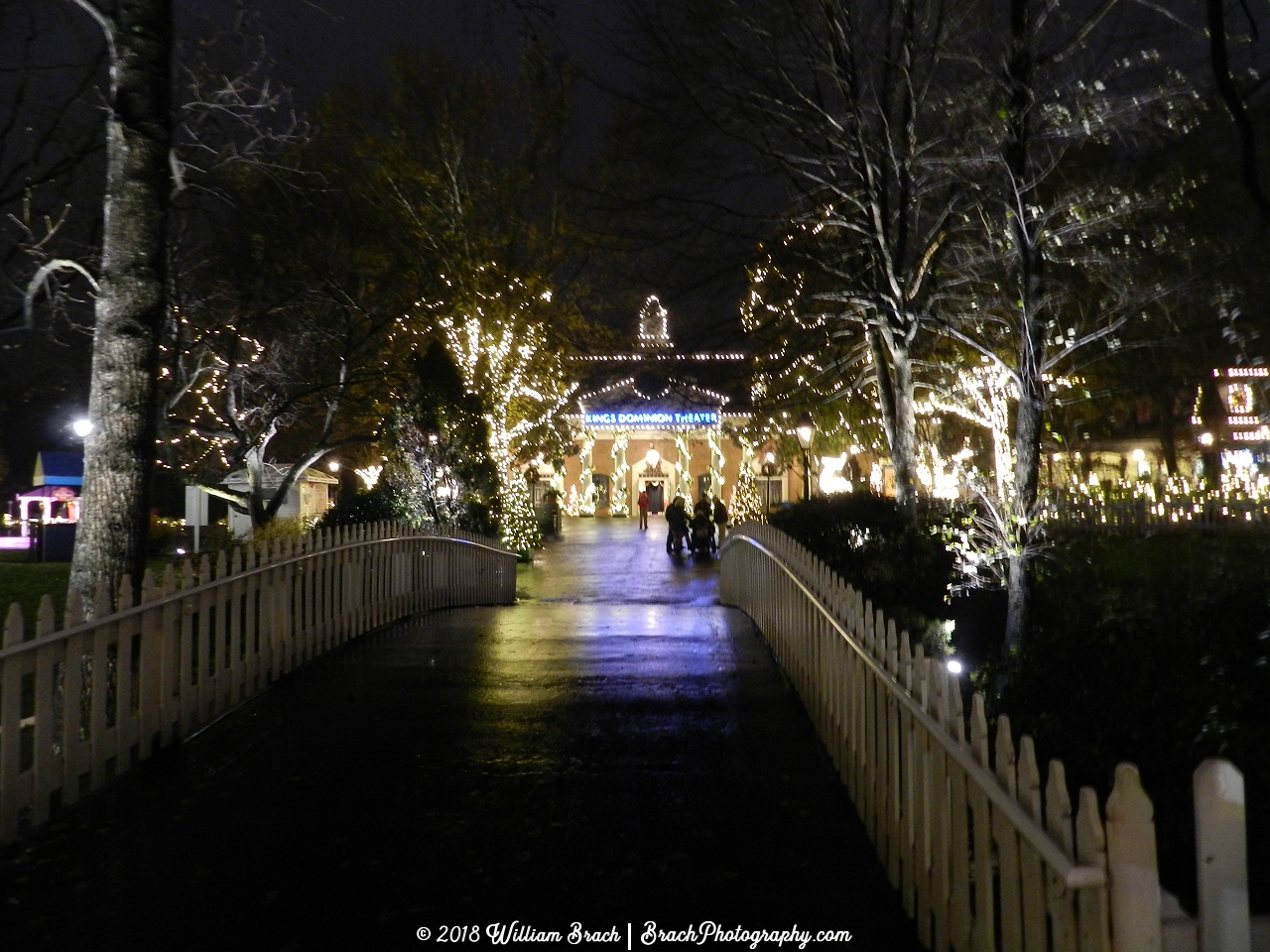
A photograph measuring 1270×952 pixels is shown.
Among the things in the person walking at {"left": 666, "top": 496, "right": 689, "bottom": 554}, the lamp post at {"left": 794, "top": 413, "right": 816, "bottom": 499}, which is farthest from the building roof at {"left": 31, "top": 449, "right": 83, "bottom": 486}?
the lamp post at {"left": 794, "top": 413, "right": 816, "bottom": 499}

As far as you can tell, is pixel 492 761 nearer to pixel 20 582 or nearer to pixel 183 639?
pixel 183 639

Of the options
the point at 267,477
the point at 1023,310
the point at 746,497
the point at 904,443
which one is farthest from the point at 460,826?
the point at 746,497

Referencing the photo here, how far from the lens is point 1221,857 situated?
2385mm

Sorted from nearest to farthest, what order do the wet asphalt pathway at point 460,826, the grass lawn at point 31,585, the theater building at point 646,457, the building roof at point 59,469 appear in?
the wet asphalt pathway at point 460,826 < the grass lawn at point 31,585 < the theater building at point 646,457 < the building roof at point 59,469

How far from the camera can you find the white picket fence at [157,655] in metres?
4.91

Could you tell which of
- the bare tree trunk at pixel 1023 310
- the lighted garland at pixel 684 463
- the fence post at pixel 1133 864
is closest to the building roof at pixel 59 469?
the lighted garland at pixel 684 463

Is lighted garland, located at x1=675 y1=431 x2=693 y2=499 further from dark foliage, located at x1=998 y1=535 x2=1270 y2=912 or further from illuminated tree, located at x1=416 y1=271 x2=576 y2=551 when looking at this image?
dark foliage, located at x1=998 y1=535 x2=1270 y2=912

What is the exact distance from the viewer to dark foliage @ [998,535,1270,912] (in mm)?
4254

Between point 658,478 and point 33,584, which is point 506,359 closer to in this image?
point 33,584

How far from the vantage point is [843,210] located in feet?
53.9

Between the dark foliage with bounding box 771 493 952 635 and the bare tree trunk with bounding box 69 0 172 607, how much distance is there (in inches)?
292

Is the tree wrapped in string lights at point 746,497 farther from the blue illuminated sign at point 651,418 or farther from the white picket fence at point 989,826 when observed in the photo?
the white picket fence at point 989,826

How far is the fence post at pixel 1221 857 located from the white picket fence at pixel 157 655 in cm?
456

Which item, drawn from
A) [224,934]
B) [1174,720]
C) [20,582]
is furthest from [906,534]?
[20,582]
